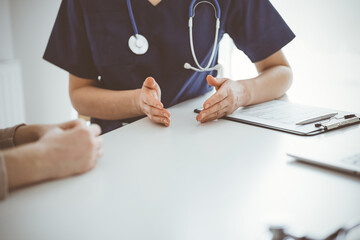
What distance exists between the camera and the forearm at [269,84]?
97cm

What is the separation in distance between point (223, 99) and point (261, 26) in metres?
0.36

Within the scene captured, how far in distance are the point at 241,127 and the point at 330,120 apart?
0.20 m

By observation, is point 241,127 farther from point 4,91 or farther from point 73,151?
point 4,91

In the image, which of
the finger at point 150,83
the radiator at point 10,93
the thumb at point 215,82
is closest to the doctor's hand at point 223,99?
the thumb at point 215,82

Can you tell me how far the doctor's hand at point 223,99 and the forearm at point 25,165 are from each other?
0.39 metres

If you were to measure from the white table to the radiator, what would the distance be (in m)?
1.26

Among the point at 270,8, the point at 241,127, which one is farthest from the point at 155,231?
the point at 270,8

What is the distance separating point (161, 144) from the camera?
0.71m

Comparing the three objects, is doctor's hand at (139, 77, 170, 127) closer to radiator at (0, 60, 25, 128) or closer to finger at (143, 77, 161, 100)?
finger at (143, 77, 161, 100)

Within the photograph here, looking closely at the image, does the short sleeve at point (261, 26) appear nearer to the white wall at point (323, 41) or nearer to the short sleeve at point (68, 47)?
the short sleeve at point (68, 47)

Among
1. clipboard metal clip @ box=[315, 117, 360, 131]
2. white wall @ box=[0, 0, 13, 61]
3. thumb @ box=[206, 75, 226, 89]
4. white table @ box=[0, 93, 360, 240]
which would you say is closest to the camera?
white table @ box=[0, 93, 360, 240]

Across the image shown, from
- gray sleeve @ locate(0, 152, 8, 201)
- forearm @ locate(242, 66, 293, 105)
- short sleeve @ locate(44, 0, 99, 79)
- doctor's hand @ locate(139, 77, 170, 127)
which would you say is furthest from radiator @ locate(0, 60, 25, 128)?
gray sleeve @ locate(0, 152, 8, 201)

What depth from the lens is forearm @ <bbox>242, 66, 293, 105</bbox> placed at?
0.97 metres

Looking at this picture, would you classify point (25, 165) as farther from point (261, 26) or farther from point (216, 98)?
point (261, 26)
